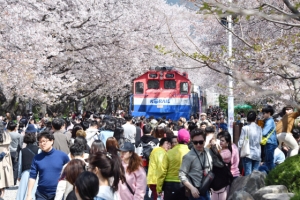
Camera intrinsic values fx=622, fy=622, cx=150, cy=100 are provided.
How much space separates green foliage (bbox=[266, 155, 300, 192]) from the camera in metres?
8.39

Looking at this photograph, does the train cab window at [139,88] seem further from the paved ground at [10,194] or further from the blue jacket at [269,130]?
the blue jacket at [269,130]

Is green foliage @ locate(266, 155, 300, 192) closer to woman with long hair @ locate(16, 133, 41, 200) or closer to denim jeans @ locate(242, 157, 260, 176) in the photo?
denim jeans @ locate(242, 157, 260, 176)

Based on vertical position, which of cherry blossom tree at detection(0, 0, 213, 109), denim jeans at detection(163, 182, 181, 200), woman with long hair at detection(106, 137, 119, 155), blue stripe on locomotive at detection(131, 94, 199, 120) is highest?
cherry blossom tree at detection(0, 0, 213, 109)

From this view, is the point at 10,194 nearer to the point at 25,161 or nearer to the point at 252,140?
the point at 25,161

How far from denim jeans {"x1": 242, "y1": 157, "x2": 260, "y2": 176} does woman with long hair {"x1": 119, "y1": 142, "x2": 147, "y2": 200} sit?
3.89 meters

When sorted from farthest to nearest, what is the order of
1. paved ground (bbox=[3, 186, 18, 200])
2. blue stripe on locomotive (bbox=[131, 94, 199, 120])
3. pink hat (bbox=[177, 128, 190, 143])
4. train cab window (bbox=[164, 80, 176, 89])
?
train cab window (bbox=[164, 80, 176, 89])
blue stripe on locomotive (bbox=[131, 94, 199, 120])
paved ground (bbox=[3, 186, 18, 200])
pink hat (bbox=[177, 128, 190, 143])

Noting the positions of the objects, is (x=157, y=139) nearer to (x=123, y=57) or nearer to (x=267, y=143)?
(x=267, y=143)

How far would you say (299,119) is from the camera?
11711mm

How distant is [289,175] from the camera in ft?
27.8

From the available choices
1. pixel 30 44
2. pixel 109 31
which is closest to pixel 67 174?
pixel 30 44

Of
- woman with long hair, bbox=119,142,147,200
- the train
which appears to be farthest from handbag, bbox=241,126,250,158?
the train

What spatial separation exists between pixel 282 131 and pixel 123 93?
37.6m

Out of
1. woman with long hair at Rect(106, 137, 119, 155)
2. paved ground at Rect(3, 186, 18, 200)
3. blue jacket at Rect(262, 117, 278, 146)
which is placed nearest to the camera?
woman with long hair at Rect(106, 137, 119, 155)

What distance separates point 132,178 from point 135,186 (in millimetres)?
111
